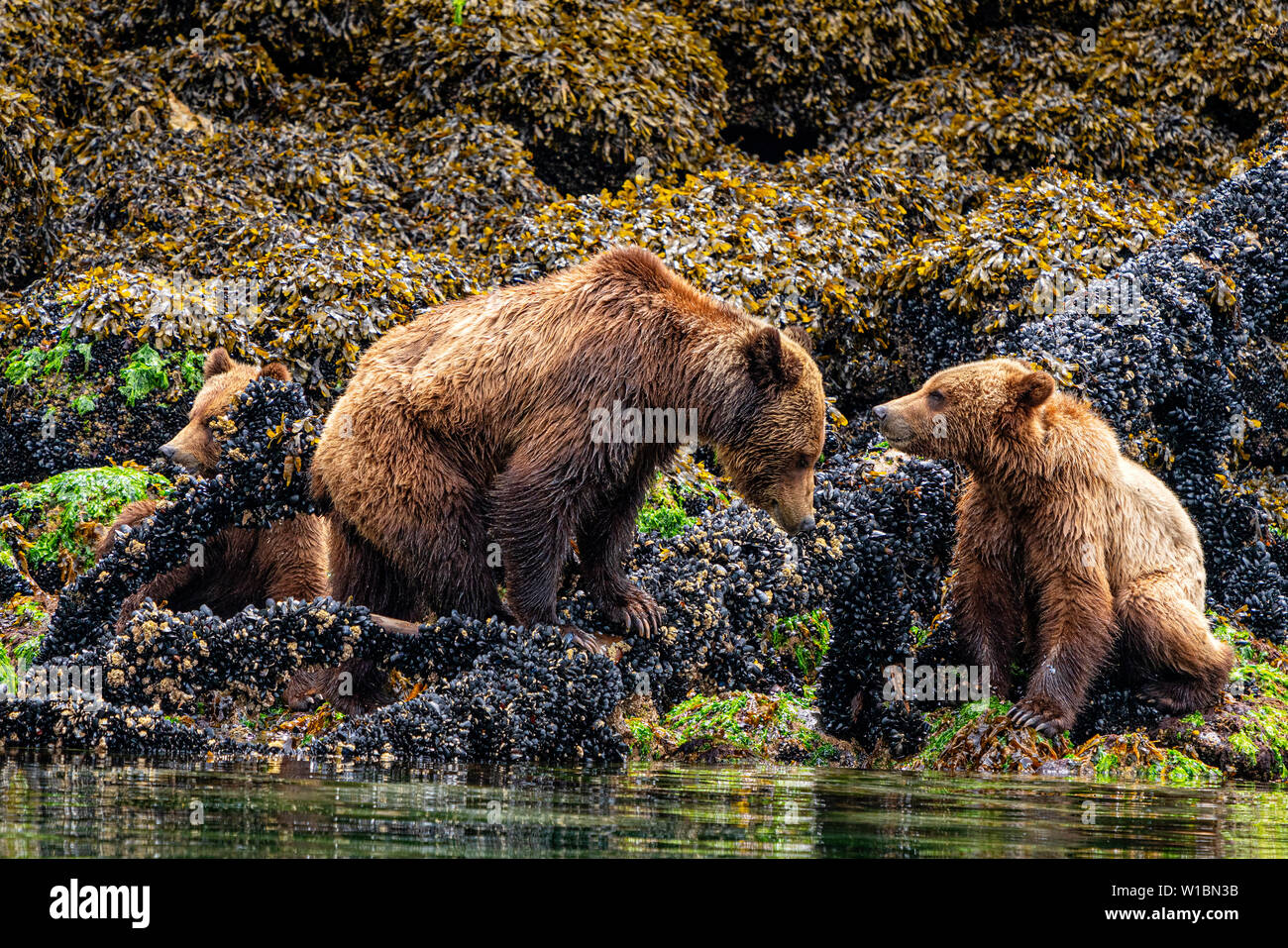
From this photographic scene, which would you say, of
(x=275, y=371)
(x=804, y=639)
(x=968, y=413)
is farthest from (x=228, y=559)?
(x=968, y=413)

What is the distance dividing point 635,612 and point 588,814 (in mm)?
2980

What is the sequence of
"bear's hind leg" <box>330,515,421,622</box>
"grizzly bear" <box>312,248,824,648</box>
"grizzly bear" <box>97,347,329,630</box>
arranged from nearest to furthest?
"grizzly bear" <box>312,248,824,648</box>, "bear's hind leg" <box>330,515,421,622</box>, "grizzly bear" <box>97,347,329,630</box>

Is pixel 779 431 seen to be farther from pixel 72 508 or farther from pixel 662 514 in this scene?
pixel 72 508

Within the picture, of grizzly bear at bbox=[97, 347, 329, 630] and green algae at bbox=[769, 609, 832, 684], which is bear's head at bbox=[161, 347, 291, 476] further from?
green algae at bbox=[769, 609, 832, 684]

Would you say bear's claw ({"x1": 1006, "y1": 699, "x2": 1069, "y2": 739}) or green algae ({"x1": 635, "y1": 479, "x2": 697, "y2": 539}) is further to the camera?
green algae ({"x1": 635, "y1": 479, "x2": 697, "y2": 539})

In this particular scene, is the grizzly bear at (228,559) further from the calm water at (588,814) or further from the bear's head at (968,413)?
the bear's head at (968,413)

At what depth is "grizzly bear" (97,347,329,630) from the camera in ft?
26.3

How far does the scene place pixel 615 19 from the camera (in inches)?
497

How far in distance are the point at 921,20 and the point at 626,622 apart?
8560 mm

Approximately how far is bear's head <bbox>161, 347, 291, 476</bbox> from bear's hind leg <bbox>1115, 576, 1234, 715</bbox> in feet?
15.2

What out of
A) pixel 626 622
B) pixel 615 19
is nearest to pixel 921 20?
pixel 615 19

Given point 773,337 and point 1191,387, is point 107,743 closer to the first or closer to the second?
point 773,337

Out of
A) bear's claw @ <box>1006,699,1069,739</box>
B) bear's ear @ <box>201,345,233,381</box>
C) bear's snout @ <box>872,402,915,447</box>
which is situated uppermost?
bear's ear @ <box>201,345,233,381</box>

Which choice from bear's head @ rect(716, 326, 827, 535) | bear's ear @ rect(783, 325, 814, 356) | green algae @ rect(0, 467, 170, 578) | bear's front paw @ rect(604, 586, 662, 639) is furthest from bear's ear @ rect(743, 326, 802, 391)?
green algae @ rect(0, 467, 170, 578)
